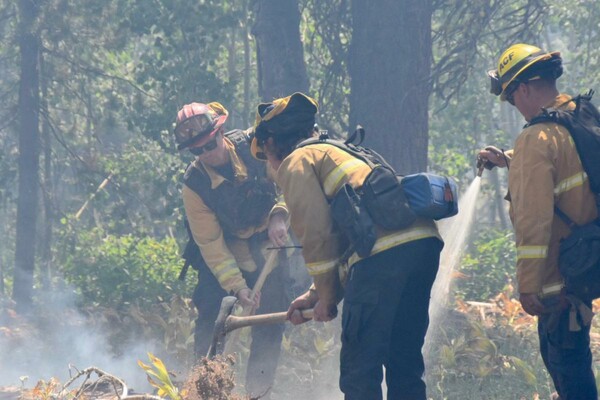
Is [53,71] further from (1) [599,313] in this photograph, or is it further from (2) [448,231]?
(1) [599,313]

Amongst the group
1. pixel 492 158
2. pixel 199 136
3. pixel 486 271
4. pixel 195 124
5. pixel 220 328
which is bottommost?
pixel 220 328

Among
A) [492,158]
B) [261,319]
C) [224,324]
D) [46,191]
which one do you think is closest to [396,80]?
[492,158]

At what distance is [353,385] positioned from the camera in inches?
184

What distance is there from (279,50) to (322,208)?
17.2 feet

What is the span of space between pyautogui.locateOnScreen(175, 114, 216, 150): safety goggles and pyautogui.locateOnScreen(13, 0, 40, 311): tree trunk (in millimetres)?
5750

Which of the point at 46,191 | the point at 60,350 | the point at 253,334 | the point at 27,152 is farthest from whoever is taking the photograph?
the point at 46,191

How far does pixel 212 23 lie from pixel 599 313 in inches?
245

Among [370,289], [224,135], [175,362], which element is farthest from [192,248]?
[370,289]

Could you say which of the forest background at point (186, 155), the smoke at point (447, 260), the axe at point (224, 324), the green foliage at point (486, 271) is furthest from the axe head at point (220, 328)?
the green foliage at point (486, 271)

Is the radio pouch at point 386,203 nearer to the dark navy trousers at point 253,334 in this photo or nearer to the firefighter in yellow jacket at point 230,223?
the firefighter in yellow jacket at point 230,223

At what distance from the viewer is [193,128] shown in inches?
273

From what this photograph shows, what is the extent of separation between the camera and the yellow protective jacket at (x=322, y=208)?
463 cm

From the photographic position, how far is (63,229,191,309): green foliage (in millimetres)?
9742

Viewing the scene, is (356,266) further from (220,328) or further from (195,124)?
(195,124)
